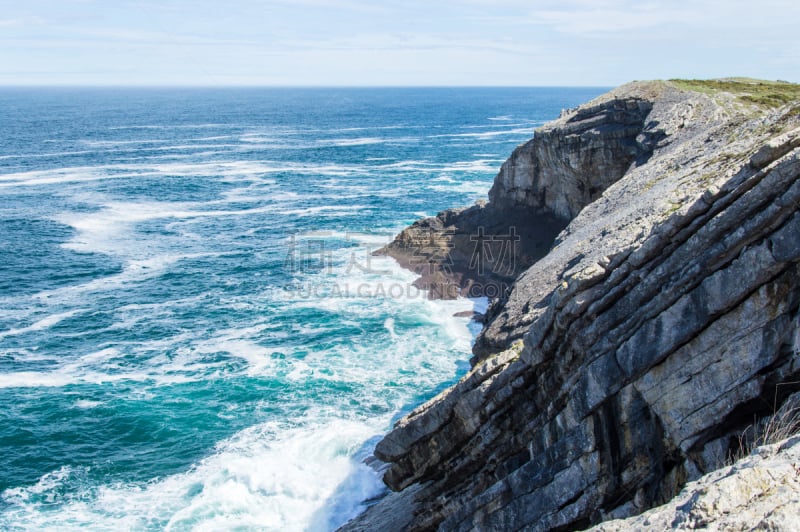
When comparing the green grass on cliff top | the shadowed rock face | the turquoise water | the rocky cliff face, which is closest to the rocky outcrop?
the rocky cliff face

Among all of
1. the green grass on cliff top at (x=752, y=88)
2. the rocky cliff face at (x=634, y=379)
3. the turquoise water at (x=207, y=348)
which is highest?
the green grass on cliff top at (x=752, y=88)

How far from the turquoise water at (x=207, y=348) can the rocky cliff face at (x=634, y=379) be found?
25.9 feet

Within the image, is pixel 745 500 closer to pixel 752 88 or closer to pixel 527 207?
pixel 752 88

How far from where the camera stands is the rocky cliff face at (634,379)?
15.3 meters

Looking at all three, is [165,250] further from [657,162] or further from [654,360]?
[654,360]

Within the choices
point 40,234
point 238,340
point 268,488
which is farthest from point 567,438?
point 40,234

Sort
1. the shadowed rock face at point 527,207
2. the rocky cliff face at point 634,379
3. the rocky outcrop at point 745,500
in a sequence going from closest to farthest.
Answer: the rocky outcrop at point 745,500, the rocky cliff face at point 634,379, the shadowed rock face at point 527,207

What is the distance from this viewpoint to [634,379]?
56.4ft

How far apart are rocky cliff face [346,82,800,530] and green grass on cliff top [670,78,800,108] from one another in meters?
23.1

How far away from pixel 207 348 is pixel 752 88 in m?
46.3

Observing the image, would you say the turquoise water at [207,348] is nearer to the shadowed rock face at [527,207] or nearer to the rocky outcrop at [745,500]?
the shadowed rock face at [527,207]

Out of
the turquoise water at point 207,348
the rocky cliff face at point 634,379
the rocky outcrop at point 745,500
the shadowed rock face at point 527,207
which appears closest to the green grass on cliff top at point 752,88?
the shadowed rock face at point 527,207

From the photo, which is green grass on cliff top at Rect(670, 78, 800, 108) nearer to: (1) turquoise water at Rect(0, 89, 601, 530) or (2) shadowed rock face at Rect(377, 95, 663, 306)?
(2) shadowed rock face at Rect(377, 95, 663, 306)

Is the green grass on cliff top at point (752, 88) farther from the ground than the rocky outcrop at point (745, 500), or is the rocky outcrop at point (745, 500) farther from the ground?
the green grass on cliff top at point (752, 88)
